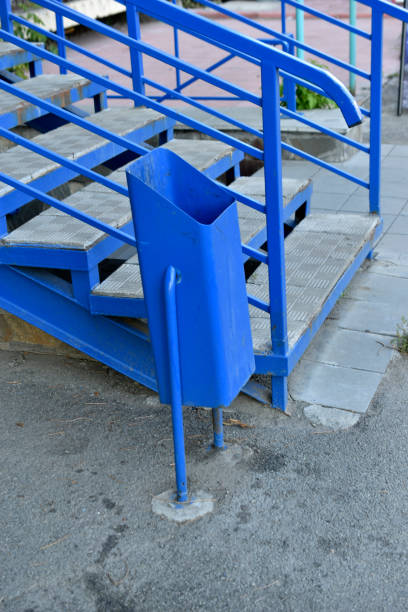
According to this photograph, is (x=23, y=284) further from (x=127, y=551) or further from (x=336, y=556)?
(x=336, y=556)

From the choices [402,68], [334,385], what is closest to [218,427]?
[334,385]

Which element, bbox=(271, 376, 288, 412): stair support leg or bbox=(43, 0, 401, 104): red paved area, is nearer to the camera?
bbox=(271, 376, 288, 412): stair support leg

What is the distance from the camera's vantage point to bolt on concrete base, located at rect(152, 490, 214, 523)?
9.04 ft

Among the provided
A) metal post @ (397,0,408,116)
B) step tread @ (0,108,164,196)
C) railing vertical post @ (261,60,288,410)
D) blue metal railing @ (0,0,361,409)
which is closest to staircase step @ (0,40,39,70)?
step tread @ (0,108,164,196)

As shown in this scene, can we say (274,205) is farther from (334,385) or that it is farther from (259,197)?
(259,197)

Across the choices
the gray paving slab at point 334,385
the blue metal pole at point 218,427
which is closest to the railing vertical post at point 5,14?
the gray paving slab at point 334,385

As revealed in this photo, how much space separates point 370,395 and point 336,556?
996 mm

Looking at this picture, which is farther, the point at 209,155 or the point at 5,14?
the point at 5,14

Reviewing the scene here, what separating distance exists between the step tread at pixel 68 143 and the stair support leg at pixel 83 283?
51cm

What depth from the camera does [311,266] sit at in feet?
12.9

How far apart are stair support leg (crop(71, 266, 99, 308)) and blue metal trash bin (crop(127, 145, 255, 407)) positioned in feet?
2.26

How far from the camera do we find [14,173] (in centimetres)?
372

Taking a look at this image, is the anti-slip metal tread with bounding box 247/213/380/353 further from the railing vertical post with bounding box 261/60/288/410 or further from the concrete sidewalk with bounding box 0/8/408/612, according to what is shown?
the concrete sidewalk with bounding box 0/8/408/612

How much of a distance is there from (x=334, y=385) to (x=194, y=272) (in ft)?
3.99
